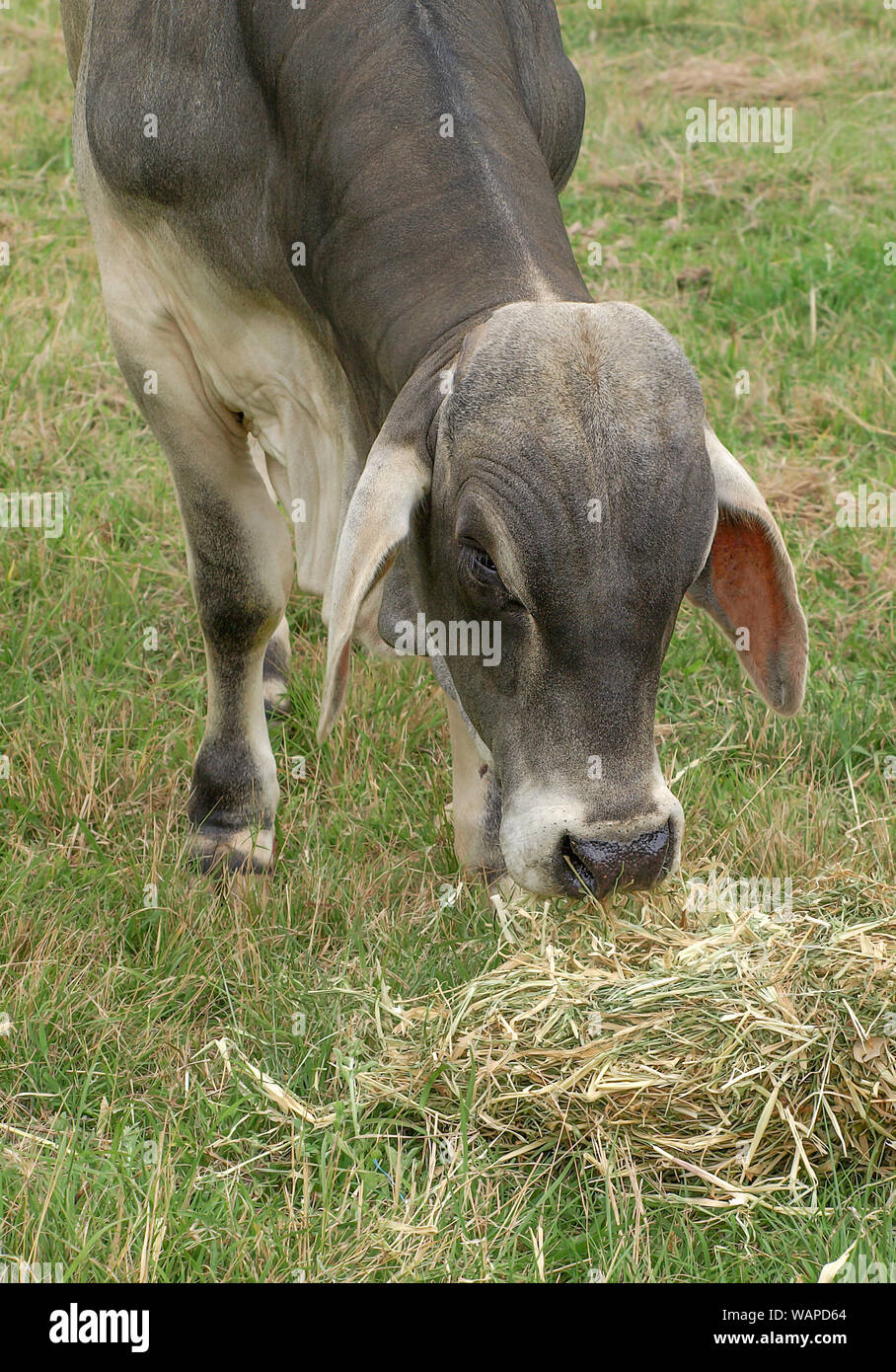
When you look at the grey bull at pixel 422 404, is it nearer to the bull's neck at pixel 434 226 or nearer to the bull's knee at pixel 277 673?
the bull's neck at pixel 434 226

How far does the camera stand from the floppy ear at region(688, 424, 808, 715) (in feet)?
10.6

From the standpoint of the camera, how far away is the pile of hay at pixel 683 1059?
3150 mm

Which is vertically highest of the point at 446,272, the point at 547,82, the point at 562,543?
the point at 547,82

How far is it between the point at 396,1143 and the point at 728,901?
2.91ft

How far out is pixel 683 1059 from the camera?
320 cm

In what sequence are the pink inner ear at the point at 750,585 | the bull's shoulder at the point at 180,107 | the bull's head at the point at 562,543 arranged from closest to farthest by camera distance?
the bull's head at the point at 562,543 → the pink inner ear at the point at 750,585 → the bull's shoulder at the point at 180,107

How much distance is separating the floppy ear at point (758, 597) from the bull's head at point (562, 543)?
0.07ft

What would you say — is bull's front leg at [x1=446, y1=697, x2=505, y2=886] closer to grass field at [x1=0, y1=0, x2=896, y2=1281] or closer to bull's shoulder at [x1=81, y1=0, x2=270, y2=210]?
grass field at [x1=0, y1=0, x2=896, y2=1281]

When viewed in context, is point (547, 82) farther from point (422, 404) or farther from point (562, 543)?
point (562, 543)

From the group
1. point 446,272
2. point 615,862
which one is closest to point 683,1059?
point 615,862

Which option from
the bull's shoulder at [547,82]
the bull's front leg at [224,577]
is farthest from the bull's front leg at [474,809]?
the bull's shoulder at [547,82]

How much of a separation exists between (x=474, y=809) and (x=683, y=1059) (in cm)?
→ 114

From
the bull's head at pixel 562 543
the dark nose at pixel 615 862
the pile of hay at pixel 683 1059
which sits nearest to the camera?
the bull's head at pixel 562 543

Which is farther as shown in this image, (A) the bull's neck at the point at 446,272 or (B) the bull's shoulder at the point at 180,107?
(B) the bull's shoulder at the point at 180,107
